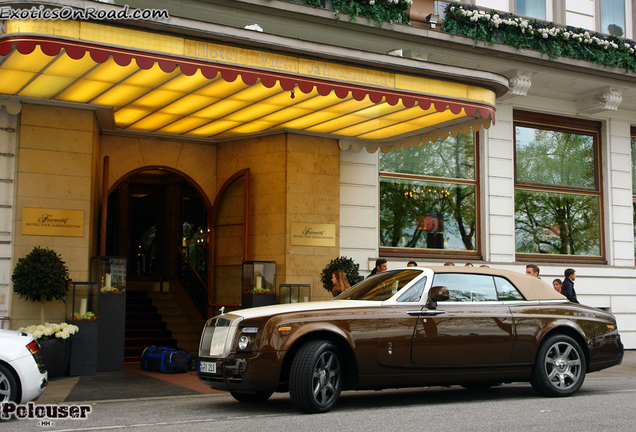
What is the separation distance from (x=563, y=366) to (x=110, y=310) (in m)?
7.62

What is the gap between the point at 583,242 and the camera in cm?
1770

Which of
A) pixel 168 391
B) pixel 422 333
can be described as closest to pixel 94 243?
pixel 168 391

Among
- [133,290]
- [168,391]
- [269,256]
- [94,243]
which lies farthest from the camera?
[133,290]

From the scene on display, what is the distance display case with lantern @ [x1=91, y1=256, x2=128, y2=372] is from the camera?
12047mm

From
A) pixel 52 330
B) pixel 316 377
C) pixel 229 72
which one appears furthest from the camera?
pixel 52 330

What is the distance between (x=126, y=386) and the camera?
33.4ft

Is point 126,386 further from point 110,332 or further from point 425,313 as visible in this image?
point 425,313

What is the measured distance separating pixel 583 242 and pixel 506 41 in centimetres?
586

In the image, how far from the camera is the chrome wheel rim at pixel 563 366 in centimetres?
868

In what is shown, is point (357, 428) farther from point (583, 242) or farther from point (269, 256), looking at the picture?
point (583, 242)

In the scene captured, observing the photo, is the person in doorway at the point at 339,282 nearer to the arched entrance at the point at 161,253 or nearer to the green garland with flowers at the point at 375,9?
the arched entrance at the point at 161,253

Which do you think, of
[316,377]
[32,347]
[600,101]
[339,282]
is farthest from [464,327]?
[600,101]

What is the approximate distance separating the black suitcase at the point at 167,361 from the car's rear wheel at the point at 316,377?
5100 millimetres

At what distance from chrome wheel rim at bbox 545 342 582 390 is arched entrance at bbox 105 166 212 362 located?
871cm
